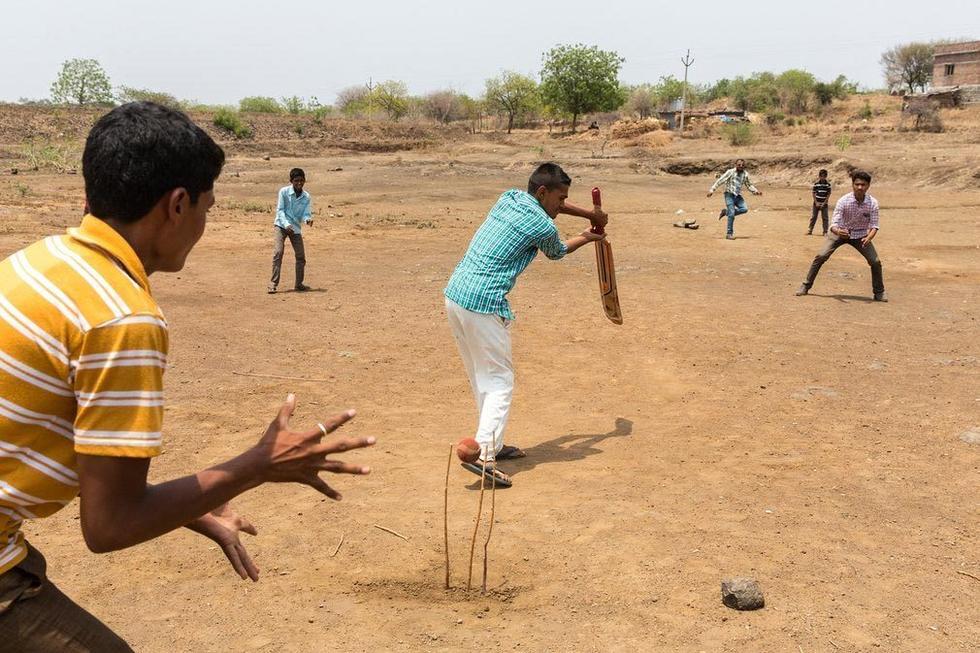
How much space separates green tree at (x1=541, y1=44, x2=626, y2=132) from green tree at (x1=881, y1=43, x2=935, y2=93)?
22.9 m

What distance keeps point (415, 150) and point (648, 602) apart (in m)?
44.6

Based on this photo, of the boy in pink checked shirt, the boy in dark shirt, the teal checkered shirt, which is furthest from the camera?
the boy in dark shirt

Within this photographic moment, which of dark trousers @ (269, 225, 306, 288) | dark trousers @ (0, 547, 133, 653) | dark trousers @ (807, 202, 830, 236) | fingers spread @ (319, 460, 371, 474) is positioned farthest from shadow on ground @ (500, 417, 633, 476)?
dark trousers @ (807, 202, 830, 236)

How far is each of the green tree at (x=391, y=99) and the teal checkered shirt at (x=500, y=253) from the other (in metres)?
64.4

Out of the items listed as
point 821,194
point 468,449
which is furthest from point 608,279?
point 821,194

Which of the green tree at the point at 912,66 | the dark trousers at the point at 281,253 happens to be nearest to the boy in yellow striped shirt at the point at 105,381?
the dark trousers at the point at 281,253

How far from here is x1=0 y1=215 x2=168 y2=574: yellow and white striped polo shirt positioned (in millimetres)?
1608

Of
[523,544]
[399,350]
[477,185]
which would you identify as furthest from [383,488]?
[477,185]

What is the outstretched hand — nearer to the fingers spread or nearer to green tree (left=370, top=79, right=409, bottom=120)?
the fingers spread

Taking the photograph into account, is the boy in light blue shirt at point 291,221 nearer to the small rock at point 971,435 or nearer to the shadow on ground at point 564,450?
the shadow on ground at point 564,450

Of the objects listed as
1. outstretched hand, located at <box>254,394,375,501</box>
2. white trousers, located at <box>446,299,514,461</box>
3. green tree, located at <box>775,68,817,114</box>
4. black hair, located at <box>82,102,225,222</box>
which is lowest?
white trousers, located at <box>446,299,514,461</box>

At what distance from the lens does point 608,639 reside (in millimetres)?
3691

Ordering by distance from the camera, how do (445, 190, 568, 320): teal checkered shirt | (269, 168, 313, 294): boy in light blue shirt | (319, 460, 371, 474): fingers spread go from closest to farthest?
(319, 460, 371, 474): fingers spread → (445, 190, 568, 320): teal checkered shirt → (269, 168, 313, 294): boy in light blue shirt

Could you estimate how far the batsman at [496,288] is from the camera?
5402 millimetres
